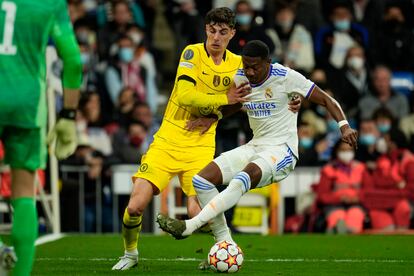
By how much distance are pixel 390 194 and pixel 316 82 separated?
8.20 ft

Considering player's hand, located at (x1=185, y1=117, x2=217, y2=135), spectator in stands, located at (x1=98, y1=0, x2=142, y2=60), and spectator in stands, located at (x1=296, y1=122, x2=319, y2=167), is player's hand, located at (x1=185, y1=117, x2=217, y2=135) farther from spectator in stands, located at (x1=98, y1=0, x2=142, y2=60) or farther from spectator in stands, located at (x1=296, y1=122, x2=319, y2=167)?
spectator in stands, located at (x1=98, y1=0, x2=142, y2=60)

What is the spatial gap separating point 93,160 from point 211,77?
7.27 metres

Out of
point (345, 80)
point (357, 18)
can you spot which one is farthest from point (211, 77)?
point (357, 18)

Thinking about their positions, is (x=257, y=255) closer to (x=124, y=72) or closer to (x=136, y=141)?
(x=136, y=141)

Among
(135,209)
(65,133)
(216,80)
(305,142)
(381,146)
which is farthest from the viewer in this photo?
(305,142)

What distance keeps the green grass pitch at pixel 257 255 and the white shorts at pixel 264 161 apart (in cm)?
91

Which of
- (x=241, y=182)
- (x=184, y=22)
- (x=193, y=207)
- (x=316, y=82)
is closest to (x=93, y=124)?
(x=184, y=22)

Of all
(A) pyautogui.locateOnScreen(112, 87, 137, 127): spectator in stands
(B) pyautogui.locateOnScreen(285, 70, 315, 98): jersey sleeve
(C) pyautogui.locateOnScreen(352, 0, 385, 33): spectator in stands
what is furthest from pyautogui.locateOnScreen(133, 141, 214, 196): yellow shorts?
(C) pyautogui.locateOnScreen(352, 0, 385, 33): spectator in stands

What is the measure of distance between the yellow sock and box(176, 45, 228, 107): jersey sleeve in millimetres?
1195

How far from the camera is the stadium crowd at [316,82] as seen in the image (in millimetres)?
18797

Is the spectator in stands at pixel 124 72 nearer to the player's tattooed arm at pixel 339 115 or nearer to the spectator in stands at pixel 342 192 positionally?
the spectator in stands at pixel 342 192

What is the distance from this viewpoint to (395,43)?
22016mm

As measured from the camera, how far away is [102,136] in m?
19.9

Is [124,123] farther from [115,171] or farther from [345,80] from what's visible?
[345,80]
